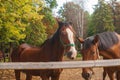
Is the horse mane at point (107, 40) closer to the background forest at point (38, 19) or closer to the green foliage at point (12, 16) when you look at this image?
the background forest at point (38, 19)

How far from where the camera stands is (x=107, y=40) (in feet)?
21.9

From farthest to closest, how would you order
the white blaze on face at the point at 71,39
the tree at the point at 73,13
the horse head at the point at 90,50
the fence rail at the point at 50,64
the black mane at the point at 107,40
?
the tree at the point at 73,13, the black mane at the point at 107,40, the horse head at the point at 90,50, the white blaze on face at the point at 71,39, the fence rail at the point at 50,64

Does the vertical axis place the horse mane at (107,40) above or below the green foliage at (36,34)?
above

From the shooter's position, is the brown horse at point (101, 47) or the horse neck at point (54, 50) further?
the horse neck at point (54, 50)

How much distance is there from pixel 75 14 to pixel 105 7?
40.6 feet

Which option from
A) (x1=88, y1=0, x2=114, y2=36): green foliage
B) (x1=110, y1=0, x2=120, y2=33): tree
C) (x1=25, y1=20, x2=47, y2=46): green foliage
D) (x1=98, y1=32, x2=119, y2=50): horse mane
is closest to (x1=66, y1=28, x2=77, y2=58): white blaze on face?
(x1=98, y1=32, x2=119, y2=50): horse mane

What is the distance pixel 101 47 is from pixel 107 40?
31 cm

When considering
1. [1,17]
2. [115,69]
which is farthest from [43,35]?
[115,69]

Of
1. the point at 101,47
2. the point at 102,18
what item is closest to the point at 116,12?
the point at 102,18

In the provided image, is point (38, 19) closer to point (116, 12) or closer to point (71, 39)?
point (71, 39)

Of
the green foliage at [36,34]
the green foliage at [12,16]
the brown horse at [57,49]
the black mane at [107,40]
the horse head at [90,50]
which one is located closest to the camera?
the brown horse at [57,49]

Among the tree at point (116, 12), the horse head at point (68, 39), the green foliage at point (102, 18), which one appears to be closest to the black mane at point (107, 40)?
the horse head at point (68, 39)

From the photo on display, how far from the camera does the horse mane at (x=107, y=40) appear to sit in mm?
6495

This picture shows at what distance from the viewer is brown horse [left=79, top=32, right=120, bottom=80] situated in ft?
19.1
